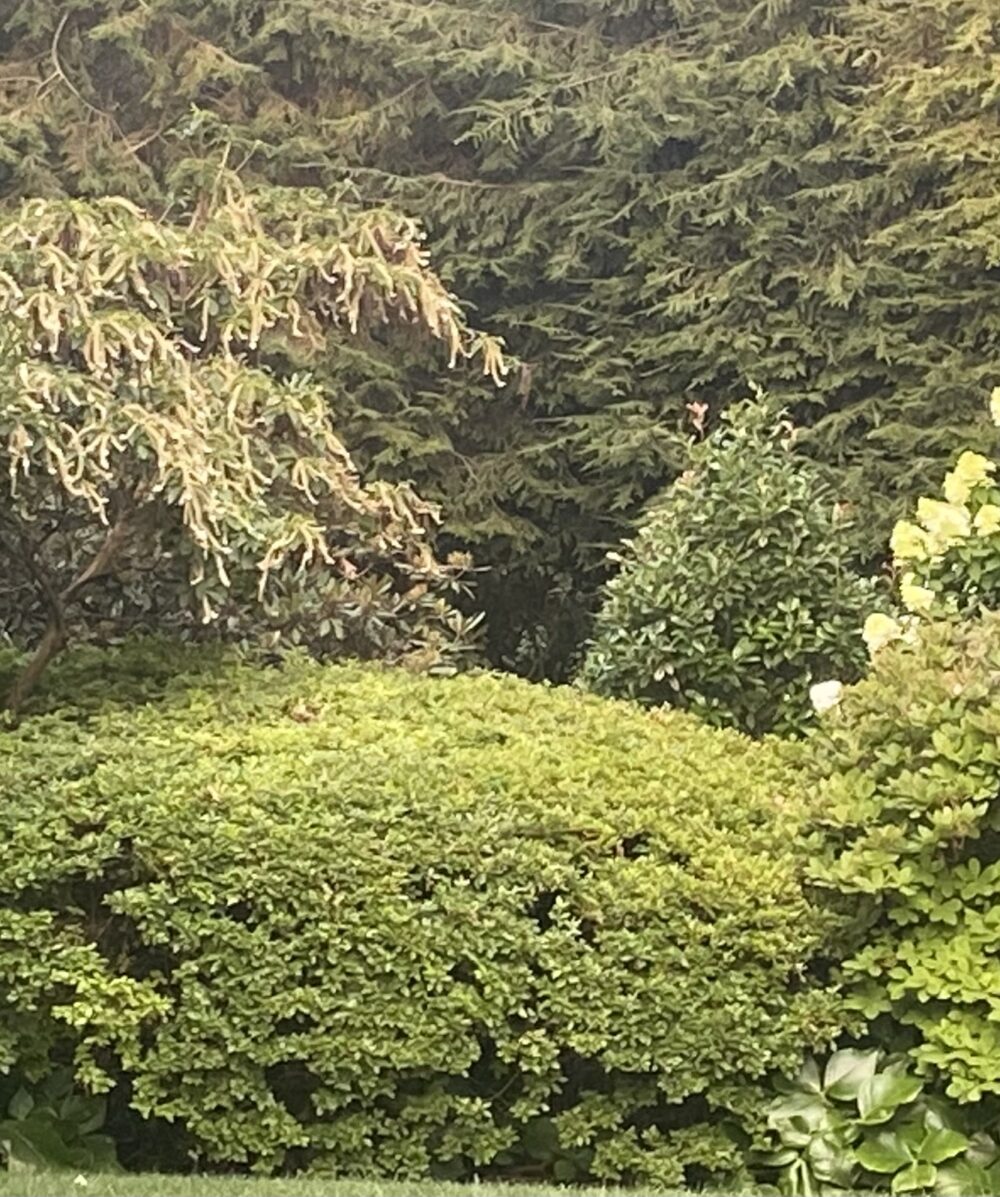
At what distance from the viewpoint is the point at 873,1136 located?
383 cm

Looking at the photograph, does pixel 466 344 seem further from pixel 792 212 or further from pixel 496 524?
pixel 792 212

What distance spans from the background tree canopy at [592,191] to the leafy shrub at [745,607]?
4.87 feet

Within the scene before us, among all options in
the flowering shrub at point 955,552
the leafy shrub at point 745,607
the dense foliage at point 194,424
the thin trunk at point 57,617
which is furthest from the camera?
the leafy shrub at point 745,607

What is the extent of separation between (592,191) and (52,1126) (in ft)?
19.6

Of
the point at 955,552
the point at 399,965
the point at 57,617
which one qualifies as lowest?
the point at 399,965

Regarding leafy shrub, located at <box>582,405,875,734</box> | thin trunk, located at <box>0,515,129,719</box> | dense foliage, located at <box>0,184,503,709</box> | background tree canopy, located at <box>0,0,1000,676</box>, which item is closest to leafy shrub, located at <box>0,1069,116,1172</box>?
thin trunk, located at <box>0,515,129,719</box>

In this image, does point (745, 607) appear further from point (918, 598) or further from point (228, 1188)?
point (228, 1188)

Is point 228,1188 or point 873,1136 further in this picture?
point 873,1136

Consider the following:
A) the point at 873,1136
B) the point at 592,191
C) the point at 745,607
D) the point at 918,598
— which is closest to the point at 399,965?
the point at 873,1136

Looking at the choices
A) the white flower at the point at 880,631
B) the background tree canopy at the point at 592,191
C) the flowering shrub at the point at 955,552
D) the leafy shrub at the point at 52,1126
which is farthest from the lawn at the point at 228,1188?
the background tree canopy at the point at 592,191

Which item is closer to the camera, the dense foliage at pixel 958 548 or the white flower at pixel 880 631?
the white flower at pixel 880 631

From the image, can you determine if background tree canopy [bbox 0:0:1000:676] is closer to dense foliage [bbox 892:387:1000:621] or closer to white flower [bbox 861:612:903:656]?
dense foliage [bbox 892:387:1000:621]

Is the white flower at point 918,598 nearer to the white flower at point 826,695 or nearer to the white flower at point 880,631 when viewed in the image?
the white flower at point 880,631

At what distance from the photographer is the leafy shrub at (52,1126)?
12.5 ft
